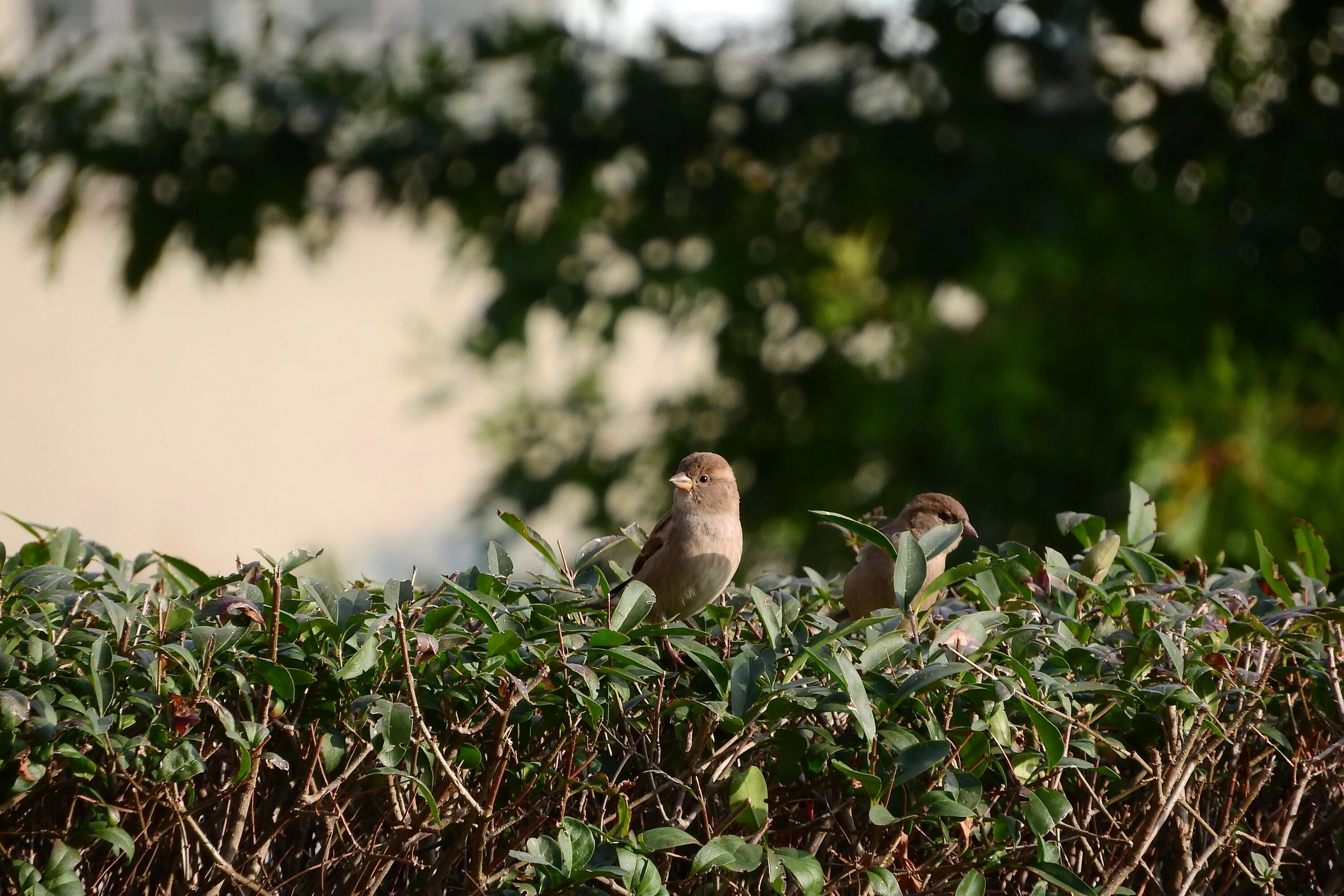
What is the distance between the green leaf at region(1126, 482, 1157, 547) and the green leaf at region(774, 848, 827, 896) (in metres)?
0.96

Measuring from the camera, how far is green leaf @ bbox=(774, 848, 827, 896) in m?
1.73

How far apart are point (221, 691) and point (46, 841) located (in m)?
0.32

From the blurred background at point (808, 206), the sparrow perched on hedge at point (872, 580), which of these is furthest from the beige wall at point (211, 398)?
the sparrow perched on hedge at point (872, 580)

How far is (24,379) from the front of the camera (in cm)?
1345

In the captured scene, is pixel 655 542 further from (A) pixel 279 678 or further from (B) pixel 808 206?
(B) pixel 808 206

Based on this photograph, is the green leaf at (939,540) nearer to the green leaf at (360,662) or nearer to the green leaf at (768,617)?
the green leaf at (768,617)

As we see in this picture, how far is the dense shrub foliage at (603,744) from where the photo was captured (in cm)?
171

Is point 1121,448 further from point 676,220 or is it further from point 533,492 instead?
point 533,492

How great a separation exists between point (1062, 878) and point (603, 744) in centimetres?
62

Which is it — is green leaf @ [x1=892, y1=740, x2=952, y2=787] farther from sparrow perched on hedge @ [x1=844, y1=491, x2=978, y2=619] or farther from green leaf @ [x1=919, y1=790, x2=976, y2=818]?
sparrow perched on hedge @ [x1=844, y1=491, x2=978, y2=619]

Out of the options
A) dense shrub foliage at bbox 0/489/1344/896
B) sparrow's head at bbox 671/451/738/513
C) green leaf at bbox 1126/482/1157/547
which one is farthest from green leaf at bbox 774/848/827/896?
sparrow's head at bbox 671/451/738/513

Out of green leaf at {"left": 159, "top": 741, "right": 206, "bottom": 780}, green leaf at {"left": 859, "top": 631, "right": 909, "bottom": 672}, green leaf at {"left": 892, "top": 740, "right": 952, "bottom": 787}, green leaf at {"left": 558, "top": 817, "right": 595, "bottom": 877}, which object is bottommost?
green leaf at {"left": 892, "top": 740, "right": 952, "bottom": 787}

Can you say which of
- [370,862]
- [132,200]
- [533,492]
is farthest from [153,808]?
[533,492]

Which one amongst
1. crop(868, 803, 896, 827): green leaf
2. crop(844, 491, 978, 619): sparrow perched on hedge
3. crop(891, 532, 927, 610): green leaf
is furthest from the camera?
crop(844, 491, 978, 619): sparrow perched on hedge
